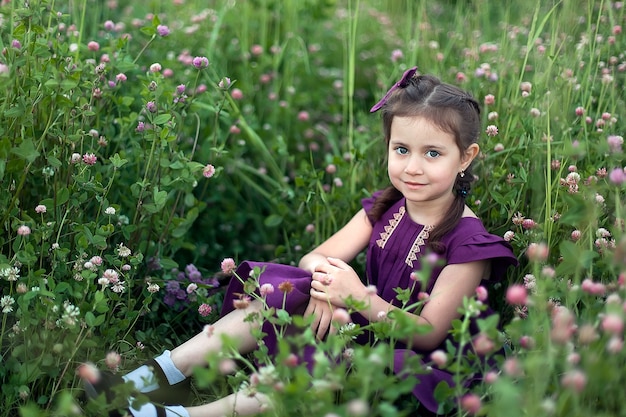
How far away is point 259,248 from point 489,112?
1.15 meters

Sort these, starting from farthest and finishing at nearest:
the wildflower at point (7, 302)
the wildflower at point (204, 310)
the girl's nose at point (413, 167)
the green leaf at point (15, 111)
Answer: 1. the wildflower at point (204, 310)
2. the girl's nose at point (413, 167)
3. the green leaf at point (15, 111)
4. the wildflower at point (7, 302)

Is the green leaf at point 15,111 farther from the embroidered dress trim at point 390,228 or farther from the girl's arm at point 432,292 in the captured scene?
the embroidered dress trim at point 390,228

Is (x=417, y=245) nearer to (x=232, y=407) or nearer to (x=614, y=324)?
(x=232, y=407)

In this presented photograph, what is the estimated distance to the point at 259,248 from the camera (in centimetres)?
334

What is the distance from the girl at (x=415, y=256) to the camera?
2197 mm

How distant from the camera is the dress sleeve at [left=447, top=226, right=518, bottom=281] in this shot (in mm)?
2225

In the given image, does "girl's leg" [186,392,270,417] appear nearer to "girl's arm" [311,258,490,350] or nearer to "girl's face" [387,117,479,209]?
"girl's arm" [311,258,490,350]

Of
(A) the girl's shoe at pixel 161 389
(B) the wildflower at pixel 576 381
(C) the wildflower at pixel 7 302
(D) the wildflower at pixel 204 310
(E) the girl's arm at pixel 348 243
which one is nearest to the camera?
(B) the wildflower at pixel 576 381

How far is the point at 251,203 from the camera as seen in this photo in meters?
3.41

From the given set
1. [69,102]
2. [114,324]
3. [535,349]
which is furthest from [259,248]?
[535,349]

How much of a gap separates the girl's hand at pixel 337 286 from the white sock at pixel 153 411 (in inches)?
19.9

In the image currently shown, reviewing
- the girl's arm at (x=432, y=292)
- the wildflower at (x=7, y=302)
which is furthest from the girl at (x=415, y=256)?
the wildflower at (x=7, y=302)

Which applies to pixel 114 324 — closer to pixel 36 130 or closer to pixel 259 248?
pixel 36 130

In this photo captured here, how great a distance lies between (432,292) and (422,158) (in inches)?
15.8
